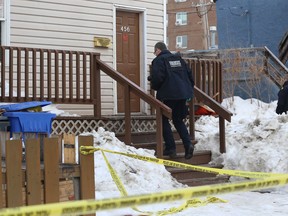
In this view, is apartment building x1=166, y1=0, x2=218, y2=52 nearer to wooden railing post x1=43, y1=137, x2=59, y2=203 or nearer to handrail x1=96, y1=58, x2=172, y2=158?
handrail x1=96, y1=58, x2=172, y2=158

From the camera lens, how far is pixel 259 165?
9.23 meters

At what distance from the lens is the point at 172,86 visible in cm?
867

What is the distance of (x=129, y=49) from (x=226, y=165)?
4.07 metres

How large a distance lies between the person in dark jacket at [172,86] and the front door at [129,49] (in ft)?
11.1

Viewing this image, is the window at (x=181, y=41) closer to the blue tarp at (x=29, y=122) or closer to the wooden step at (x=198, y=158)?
the wooden step at (x=198, y=158)

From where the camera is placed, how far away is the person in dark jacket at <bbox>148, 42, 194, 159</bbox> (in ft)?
28.5

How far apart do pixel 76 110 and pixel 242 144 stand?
3417 millimetres

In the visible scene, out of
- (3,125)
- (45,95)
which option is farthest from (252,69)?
(3,125)

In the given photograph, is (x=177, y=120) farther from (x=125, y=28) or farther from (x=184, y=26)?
(x=184, y=26)

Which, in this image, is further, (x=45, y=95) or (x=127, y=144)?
(x=45, y=95)

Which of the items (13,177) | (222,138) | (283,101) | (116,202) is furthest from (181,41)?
(116,202)

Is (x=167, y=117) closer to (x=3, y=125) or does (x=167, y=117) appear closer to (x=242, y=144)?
(x=242, y=144)

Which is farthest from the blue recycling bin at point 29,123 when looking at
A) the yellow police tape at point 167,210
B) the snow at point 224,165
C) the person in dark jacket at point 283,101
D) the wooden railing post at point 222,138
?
the person in dark jacket at point 283,101

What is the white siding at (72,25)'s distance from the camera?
35.0 feet
